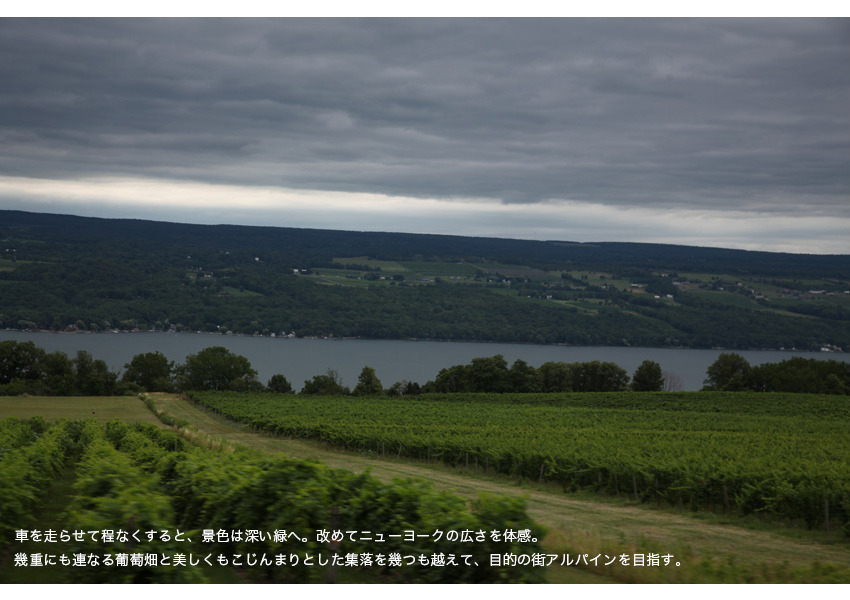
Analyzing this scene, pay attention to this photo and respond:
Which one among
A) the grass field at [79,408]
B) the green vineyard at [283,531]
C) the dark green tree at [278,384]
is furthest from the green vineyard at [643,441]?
the dark green tree at [278,384]

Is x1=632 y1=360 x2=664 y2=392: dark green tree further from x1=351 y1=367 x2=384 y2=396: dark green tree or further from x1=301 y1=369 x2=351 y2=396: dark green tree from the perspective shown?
x1=301 y1=369 x2=351 y2=396: dark green tree

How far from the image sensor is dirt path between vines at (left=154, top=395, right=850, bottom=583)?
8.60 m

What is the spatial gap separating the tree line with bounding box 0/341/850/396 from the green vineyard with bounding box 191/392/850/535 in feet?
40.5

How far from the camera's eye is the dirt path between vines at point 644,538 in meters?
8.60

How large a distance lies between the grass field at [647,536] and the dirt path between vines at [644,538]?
1 centimetres

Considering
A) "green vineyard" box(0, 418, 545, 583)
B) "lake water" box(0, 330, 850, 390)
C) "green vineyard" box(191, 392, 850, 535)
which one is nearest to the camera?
"green vineyard" box(0, 418, 545, 583)

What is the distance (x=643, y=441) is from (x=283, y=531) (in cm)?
2279

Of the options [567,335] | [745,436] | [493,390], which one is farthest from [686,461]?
[567,335]

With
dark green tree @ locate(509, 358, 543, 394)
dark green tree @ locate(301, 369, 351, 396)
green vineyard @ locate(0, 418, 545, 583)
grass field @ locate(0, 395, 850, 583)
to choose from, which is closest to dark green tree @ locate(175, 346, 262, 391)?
dark green tree @ locate(301, 369, 351, 396)

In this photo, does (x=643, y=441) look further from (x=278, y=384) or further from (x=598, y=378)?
(x=278, y=384)

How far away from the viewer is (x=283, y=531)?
774 centimetres

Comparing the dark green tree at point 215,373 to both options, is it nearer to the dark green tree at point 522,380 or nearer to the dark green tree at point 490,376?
the dark green tree at point 490,376

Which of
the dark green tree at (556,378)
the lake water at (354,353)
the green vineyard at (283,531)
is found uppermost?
the green vineyard at (283,531)

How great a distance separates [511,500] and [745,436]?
27.5 m
